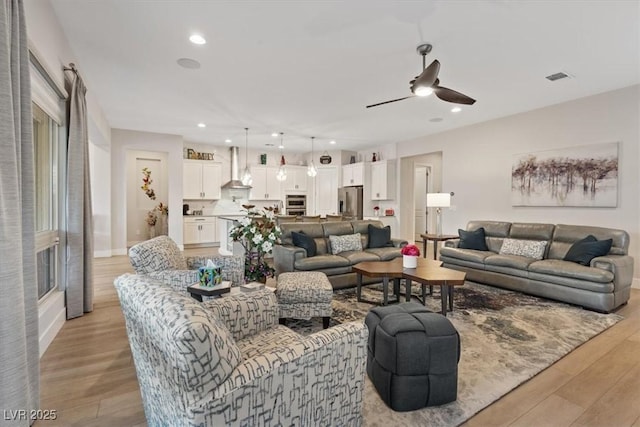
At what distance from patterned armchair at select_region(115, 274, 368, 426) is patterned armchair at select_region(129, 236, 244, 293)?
128 centimetres

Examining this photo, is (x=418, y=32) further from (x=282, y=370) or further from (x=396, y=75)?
(x=282, y=370)

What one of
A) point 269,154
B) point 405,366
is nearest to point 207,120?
point 269,154

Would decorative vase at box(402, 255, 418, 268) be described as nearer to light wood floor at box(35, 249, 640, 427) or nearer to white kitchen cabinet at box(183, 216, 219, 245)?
light wood floor at box(35, 249, 640, 427)

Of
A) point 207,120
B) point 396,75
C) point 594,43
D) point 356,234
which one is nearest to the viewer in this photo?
point 594,43

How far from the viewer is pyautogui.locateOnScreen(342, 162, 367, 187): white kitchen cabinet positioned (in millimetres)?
8578

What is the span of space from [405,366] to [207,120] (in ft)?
18.7

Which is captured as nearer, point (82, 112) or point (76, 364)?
point (76, 364)

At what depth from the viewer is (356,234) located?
508 centimetres

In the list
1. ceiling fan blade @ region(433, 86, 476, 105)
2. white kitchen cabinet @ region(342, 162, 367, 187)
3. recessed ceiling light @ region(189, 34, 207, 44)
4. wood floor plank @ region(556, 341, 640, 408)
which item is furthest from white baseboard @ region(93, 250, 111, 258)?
wood floor plank @ region(556, 341, 640, 408)

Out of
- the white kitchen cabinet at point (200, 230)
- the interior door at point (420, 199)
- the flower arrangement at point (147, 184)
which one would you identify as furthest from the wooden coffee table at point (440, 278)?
the flower arrangement at point (147, 184)

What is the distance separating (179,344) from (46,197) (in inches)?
122

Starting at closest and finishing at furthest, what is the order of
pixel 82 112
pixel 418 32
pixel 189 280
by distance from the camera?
pixel 189 280, pixel 418 32, pixel 82 112

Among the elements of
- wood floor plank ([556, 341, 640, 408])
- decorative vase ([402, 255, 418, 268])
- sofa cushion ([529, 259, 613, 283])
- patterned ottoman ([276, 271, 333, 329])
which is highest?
decorative vase ([402, 255, 418, 268])

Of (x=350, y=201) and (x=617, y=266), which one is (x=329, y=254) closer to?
(x=617, y=266)
